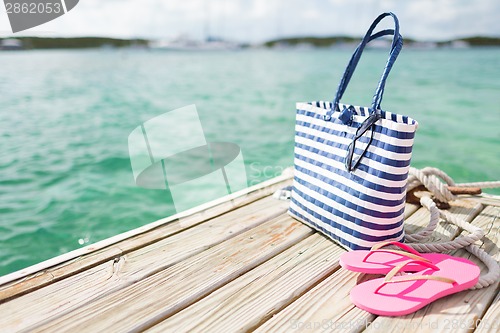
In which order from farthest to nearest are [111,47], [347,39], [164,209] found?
[347,39] < [111,47] < [164,209]

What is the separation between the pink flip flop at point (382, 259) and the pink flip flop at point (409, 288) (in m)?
0.03

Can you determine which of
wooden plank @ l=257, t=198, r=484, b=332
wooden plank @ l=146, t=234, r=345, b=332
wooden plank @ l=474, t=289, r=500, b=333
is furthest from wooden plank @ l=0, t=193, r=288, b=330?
wooden plank @ l=474, t=289, r=500, b=333

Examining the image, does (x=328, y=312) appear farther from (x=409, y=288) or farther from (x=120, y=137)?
(x=120, y=137)

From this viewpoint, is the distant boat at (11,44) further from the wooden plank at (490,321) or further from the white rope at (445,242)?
the wooden plank at (490,321)

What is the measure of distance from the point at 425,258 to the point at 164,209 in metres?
2.88

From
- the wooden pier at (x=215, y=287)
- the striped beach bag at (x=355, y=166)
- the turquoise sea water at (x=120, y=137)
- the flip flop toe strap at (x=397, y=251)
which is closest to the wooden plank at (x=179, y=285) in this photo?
the wooden pier at (x=215, y=287)

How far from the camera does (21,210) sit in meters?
3.67

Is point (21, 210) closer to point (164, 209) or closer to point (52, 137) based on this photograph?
point (164, 209)

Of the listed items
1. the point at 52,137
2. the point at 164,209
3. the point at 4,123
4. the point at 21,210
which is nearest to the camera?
the point at 21,210

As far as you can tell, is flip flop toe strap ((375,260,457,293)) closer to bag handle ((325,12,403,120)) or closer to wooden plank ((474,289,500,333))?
wooden plank ((474,289,500,333))

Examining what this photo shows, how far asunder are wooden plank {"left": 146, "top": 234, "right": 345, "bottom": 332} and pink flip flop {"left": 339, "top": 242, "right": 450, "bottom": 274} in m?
0.09

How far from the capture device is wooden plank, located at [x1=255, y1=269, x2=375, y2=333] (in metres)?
1.13

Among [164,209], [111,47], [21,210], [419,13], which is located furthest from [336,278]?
[419,13]

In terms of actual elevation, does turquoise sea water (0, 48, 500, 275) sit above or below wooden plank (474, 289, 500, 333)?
below
